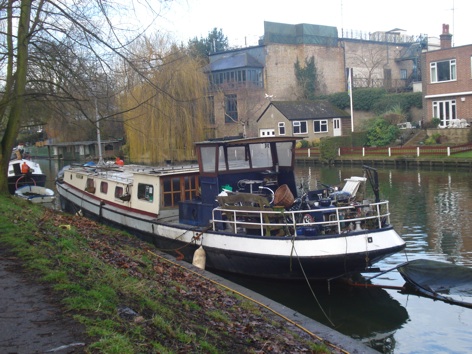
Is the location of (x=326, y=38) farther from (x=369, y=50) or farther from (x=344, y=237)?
(x=344, y=237)

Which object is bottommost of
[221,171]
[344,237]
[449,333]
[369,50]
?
[449,333]

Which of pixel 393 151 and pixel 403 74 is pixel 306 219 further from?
pixel 403 74

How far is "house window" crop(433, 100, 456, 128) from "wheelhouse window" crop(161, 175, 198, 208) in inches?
1359

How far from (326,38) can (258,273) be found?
61.9m

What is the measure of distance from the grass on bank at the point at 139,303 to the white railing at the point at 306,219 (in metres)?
2.16

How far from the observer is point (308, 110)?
191ft

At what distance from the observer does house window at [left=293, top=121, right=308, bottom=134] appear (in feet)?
186

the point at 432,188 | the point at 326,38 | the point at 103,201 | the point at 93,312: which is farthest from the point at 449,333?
the point at 326,38

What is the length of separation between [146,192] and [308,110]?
41909 mm

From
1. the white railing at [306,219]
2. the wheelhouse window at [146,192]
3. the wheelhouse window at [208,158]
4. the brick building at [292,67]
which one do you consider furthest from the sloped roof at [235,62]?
the white railing at [306,219]

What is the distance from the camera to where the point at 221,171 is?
16.0m

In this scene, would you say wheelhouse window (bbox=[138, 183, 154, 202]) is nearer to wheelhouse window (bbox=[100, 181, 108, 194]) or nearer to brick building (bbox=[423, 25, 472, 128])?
wheelhouse window (bbox=[100, 181, 108, 194])

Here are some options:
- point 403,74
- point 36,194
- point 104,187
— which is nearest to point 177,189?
point 104,187

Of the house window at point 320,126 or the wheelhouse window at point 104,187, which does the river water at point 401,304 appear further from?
the house window at point 320,126
